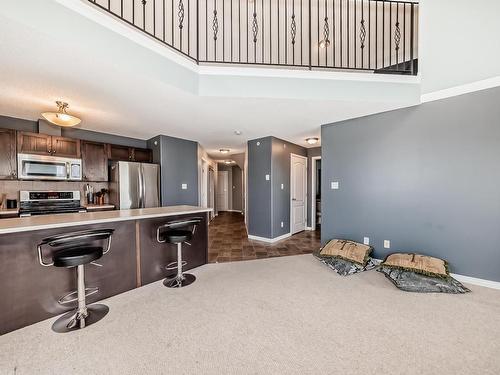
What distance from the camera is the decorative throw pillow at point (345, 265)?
10.2ft

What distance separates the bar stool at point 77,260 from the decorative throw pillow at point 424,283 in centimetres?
329

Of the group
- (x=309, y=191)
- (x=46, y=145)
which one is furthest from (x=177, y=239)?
(x=309, y=191)

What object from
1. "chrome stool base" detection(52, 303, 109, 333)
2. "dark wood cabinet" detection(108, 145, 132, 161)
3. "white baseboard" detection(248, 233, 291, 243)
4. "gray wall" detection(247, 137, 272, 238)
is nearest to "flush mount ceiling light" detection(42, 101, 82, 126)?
"dark wood cabinet" detection(108, 145, 132, 161)

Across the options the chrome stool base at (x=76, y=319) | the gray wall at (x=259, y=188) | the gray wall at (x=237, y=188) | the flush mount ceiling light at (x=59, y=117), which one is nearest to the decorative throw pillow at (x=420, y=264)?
the gray wall at (x=259, y=188)

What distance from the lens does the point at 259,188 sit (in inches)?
202

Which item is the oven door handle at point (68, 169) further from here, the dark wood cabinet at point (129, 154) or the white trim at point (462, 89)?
the white trim at point (462, 89)

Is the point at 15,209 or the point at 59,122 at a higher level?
the point at 59,122

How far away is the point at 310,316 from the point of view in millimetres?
2072

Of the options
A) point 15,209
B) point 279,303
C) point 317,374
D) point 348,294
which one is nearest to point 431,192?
point 348,294

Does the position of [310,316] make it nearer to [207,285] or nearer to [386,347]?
[386,347]

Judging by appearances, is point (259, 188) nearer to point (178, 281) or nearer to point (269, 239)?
point (269, 239)

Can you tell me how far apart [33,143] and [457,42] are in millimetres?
6238

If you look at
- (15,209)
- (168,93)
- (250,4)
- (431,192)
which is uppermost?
(250,4)

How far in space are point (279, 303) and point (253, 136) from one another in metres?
3.53
